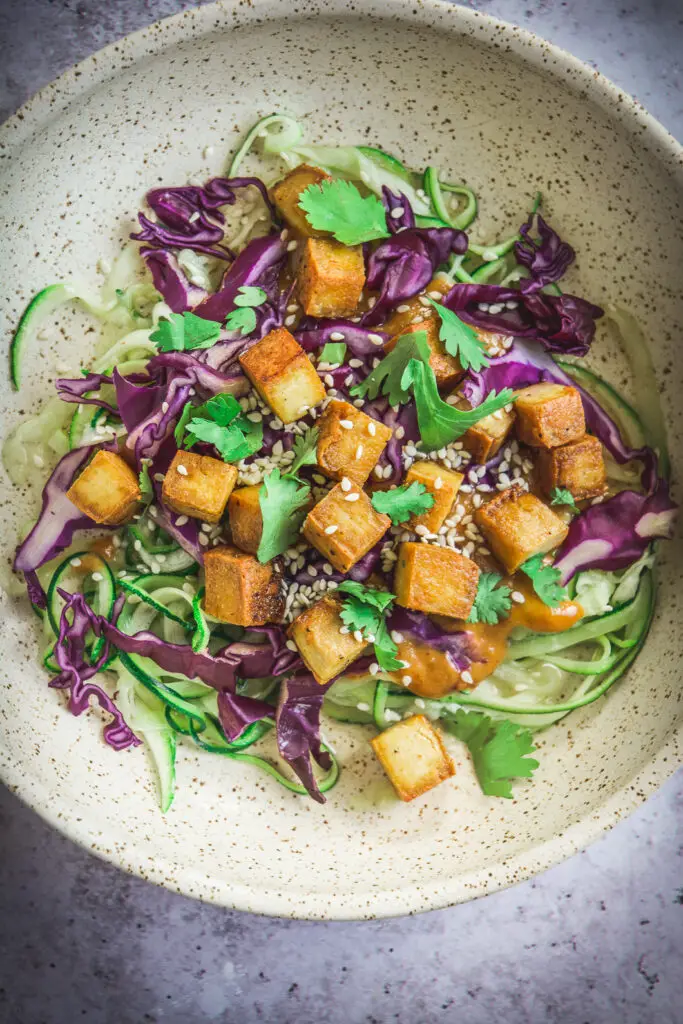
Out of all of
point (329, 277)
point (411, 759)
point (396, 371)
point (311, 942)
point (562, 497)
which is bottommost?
point (311, 942)

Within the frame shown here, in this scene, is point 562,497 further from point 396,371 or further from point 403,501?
point 396,371

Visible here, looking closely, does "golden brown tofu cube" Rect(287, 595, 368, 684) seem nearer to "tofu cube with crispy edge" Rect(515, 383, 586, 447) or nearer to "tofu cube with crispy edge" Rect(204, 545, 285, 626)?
"tofu cube with crispy edge" Rect(204, 545, 285, 626)

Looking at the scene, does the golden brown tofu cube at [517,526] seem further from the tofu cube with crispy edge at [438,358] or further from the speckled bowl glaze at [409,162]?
the speckled bowl glaze at [409,162]

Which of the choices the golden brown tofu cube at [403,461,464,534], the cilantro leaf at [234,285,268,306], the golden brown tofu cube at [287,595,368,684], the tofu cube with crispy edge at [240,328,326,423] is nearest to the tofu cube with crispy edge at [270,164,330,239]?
the cilantro leaf at [234,285,268,306]

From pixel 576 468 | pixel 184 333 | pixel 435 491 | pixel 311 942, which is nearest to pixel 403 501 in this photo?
pixel 435 491

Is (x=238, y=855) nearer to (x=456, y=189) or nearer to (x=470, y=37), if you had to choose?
(x=456, y=189)

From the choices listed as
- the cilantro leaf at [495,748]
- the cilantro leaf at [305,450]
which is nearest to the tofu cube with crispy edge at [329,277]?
the cilantro leaf at [305,450]
